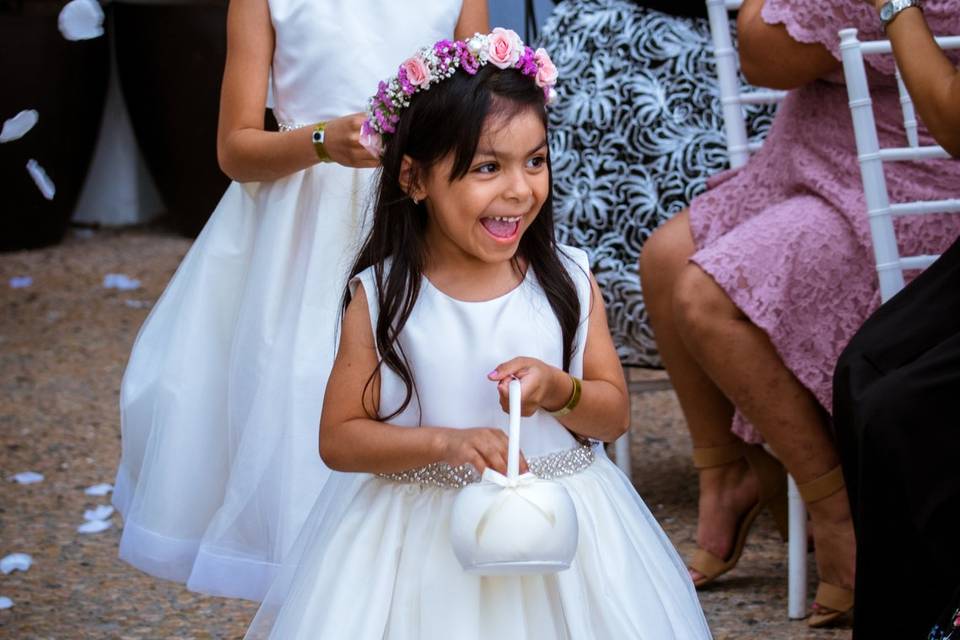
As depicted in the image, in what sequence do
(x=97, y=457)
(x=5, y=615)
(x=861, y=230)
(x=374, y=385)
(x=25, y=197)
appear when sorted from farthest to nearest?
(x=25, y=197)
(x=97, y=457)
(x=5, y=615)
(x=861, y=230)
(x=374, y=385)

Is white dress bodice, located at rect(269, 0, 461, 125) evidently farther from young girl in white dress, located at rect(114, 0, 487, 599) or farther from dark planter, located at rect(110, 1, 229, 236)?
dark planter, located at rect(110, 1, 229, 236)

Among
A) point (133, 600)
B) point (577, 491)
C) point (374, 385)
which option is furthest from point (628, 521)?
point (133, 600)

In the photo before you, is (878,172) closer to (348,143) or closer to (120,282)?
(348,143)

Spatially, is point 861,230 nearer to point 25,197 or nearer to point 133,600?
point 133,600

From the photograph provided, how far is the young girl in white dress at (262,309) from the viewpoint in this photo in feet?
8.45

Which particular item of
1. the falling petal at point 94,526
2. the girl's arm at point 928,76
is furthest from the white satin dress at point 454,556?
the falling petal at point 94,526

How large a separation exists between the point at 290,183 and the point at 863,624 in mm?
1204

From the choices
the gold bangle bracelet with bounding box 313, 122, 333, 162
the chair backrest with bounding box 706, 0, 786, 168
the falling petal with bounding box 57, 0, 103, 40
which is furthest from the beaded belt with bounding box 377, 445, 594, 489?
the chair backrest with bounding box 706, 0, 786, 168

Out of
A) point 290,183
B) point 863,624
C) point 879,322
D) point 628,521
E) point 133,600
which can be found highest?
point 290,183

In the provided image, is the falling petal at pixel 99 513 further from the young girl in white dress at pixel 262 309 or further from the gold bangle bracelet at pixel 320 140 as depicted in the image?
the gold bangle bracelet at pixel 320 140

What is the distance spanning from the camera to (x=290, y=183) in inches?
106

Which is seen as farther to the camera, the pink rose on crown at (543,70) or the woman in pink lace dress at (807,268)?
the woman in pink lace dress at (807,268)

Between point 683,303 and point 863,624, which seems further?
point 683,303

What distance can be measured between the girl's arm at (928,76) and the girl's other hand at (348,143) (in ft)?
2.92
